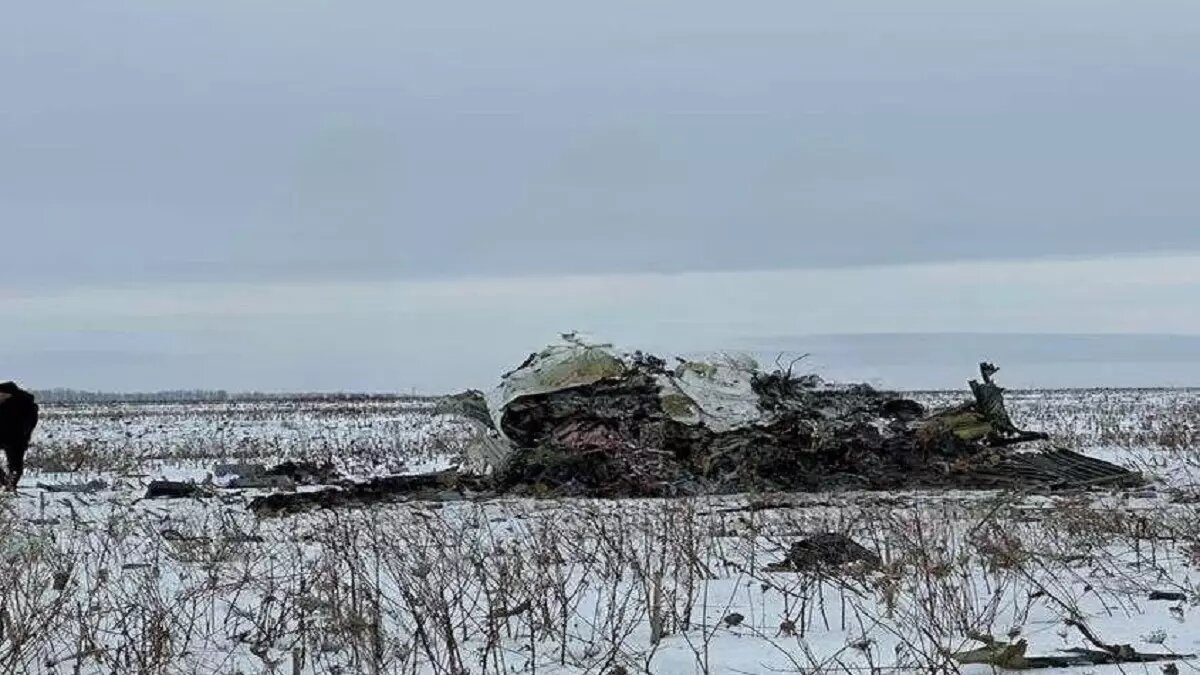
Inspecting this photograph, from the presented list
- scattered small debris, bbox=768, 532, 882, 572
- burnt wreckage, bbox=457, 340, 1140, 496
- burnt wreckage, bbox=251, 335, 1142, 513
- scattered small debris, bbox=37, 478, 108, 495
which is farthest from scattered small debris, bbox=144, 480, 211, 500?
scattered small debris, bbox=768, 532, 882, 572

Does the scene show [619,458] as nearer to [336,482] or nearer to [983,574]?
[336,482]

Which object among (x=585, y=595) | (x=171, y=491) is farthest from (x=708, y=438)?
(x=585, y=595)

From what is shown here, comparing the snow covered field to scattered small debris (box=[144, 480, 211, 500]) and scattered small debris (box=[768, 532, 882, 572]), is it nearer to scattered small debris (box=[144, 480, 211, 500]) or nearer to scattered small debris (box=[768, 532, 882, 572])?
scattered small debris (box=[768, 532, 882, 572])

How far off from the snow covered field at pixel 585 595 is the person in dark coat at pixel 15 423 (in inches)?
188

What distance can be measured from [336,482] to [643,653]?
983cm

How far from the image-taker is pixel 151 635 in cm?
556

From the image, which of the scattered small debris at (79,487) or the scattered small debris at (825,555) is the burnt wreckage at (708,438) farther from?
the scattered small debris at (825,555)

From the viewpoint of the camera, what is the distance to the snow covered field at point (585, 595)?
5.71 meters

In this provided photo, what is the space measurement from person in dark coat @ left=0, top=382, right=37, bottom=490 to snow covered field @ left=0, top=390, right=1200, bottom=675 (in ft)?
15.7

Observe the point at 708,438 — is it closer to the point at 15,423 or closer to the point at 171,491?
the point at 171,491

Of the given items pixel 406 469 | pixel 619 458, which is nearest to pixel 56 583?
pixel 619 458

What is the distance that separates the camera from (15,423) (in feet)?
50.9

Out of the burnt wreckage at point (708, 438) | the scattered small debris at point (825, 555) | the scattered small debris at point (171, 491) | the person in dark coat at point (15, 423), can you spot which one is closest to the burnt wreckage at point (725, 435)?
the burnt wreckage at point (708, 438)

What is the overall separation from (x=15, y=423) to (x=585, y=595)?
34.2 feet
